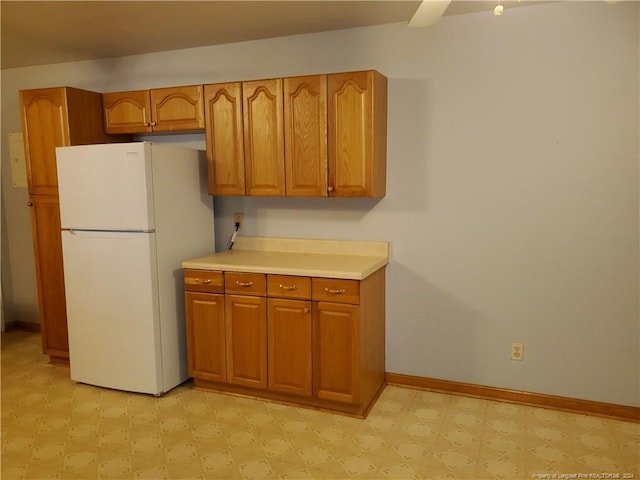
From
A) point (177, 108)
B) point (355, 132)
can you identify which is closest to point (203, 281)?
point (177, 108)

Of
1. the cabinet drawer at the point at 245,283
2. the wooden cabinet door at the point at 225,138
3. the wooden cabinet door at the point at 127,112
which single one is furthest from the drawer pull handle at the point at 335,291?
the wooden cabinet door at the point at 127,112

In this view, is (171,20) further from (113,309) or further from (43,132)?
(113,309)

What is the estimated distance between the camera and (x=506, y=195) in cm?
287

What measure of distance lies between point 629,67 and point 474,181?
3.23 feet

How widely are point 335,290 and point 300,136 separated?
3.29 feet

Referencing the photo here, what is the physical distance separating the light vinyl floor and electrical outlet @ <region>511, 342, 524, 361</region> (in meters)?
0.31

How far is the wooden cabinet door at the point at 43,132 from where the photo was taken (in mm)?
3367

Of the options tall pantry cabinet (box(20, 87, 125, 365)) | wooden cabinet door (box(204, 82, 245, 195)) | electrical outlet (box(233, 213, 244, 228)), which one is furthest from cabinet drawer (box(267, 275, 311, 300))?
tall pantry cabinet (box(20, 87, 125, 365))

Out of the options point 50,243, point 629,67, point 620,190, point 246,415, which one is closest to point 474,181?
point 620,190

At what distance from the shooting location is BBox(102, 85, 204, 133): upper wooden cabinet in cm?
325

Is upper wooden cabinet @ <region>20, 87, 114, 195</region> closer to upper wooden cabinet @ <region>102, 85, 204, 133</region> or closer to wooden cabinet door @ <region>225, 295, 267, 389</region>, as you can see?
upper wooden cabinet @ <region>102, 85, 204, 133</region>

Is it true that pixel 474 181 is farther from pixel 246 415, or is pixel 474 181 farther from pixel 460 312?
pixel 246 415

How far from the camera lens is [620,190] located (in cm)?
265

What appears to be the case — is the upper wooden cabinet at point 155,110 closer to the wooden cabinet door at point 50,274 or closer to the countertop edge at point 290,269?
the wooden cabinet door at point 50,274
